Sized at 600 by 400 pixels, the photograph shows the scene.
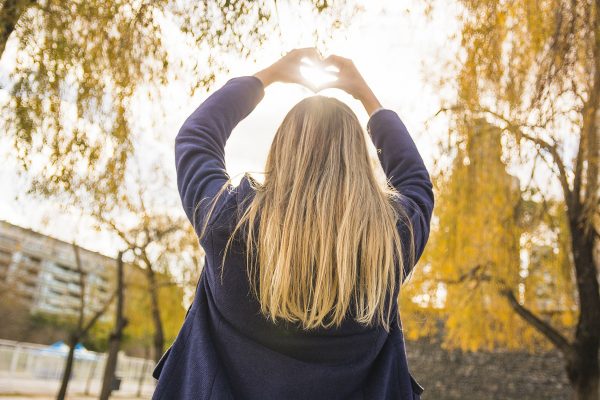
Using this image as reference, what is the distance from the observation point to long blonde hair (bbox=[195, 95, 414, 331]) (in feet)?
3.57

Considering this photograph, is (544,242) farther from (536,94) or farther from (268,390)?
(268,390)

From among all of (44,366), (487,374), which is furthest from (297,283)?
(44,366)

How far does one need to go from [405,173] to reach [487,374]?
57.8 ft

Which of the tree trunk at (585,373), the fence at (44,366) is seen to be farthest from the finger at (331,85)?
the fence at (44,366)

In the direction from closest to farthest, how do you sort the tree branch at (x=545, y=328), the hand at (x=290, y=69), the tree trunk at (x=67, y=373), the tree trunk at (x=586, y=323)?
the hand at (x=290, y=69) < the tree trunk at (x=586, y=323) < the tree branch at (x=545, y=328) < the tree trunk at (x=67, y=373)

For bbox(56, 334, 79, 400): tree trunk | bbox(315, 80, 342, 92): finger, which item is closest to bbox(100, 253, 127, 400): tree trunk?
bbox(56, 334, 79, 400): tree trunk

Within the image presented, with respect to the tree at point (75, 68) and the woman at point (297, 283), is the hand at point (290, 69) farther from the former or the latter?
the tree at point (75, 68)

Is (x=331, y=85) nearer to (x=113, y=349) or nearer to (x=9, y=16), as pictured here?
(x=9, y=16)

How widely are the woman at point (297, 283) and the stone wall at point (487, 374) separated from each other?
1665cm

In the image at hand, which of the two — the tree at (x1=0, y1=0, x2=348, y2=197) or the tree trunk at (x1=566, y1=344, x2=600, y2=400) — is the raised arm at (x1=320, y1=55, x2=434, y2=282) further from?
the tree trunk at (x1=566, y1=344, x2=600, y2=400)

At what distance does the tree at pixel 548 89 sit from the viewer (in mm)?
4770

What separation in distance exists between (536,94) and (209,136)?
421 cm

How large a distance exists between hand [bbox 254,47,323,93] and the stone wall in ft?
54.2

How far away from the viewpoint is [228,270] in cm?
112
